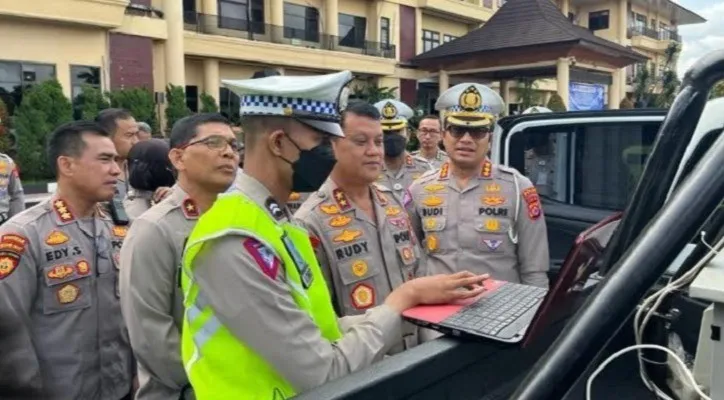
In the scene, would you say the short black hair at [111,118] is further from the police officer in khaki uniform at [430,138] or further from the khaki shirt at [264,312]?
the khaki shirt at [264,312]

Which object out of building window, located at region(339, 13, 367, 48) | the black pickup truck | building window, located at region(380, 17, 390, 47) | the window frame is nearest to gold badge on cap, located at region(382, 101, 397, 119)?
the black pickup truck

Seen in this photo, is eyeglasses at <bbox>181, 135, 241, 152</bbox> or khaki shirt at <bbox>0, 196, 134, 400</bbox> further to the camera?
eyeglasses at <bbox>181, 135, 241, 152</bbox>

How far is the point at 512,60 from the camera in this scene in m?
20.3

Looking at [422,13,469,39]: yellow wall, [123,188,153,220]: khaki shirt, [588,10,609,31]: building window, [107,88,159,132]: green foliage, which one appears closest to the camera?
[123,188,153,220]: khaki shirt

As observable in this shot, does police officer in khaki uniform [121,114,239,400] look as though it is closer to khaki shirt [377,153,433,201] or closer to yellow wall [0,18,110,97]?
khaki shirt [377,153,433,201]

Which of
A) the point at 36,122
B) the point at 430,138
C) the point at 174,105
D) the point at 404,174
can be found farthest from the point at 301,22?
the point at 404,174

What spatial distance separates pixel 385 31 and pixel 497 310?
28043mm

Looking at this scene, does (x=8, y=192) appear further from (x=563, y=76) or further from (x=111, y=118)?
(x=563, y=76)

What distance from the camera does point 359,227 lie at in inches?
103

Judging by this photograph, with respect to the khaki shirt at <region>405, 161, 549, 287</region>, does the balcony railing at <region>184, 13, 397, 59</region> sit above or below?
above

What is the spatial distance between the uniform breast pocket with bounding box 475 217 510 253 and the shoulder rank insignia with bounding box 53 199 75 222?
179 cm

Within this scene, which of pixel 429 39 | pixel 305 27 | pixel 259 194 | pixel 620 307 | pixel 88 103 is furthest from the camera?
pixel 429 39

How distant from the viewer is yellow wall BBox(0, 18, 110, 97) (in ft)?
54.3

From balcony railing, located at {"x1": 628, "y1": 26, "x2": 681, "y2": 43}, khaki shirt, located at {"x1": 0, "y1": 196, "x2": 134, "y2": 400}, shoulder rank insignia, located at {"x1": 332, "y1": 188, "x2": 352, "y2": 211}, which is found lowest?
khaki shirt, located at {"x1": 0, "y1": 196, "x2": 134, "y2": 400}
